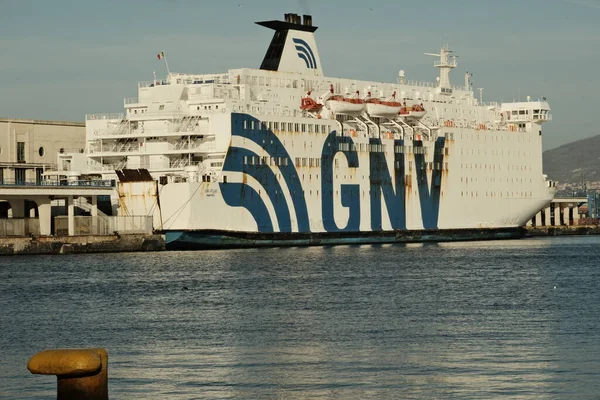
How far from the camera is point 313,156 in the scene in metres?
67.2

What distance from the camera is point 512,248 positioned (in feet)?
226

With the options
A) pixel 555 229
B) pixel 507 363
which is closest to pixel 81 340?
pixel 507 363

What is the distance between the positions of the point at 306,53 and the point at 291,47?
54.3 inches

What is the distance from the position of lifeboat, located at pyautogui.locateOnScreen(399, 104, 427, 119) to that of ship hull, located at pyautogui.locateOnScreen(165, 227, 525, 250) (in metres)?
6.89

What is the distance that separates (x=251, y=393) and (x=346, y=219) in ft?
164

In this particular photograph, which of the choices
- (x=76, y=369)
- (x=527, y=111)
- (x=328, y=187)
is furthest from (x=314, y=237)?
(x=76, y=369)

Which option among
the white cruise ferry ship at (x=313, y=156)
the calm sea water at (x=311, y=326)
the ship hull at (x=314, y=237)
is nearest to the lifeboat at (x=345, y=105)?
the white cruise ferry ship at (x=313, y=156)

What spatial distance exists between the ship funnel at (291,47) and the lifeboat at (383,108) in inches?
146

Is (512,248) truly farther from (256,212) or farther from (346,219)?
(256,212)

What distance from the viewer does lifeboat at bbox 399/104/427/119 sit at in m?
74.7

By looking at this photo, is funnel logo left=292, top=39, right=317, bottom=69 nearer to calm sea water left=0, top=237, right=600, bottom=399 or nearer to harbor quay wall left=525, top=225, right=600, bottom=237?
calm sea water left=0, top=237, right=600, bottom=399

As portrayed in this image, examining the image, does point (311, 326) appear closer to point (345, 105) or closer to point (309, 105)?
point (309, 105)

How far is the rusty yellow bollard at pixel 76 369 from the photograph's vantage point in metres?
14.9

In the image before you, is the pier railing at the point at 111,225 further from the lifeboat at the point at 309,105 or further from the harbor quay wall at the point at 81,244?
the lifeboat at the point at 309,105
